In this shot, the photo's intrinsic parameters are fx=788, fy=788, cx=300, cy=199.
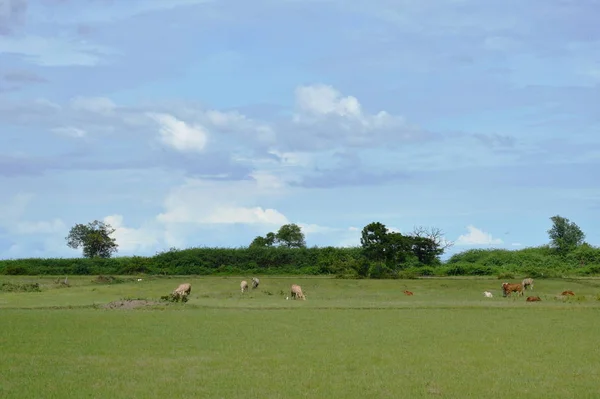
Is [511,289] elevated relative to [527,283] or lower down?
lower down

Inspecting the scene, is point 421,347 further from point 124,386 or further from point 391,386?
point 124,386

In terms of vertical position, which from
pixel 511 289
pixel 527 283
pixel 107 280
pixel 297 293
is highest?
pixel 107 280

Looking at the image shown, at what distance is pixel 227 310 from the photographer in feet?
120

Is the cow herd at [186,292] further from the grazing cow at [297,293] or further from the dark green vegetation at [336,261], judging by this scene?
the dark green vegetation at [336,261]

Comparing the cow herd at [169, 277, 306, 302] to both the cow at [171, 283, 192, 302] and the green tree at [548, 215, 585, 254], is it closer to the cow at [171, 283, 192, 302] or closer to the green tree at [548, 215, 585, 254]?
the cow at [171, 283, 192, 302]

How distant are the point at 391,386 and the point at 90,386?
628 cm

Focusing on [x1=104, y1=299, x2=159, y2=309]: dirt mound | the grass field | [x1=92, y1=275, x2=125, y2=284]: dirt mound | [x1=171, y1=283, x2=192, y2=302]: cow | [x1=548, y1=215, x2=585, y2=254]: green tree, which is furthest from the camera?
[x1=548, y1=215, x2=585, y2=254]: green tree

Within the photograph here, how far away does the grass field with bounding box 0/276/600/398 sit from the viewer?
16312 mm

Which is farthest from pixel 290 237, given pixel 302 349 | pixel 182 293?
pixel 302 349

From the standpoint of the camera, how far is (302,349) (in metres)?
22.1

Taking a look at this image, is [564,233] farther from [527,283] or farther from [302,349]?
[302,349]

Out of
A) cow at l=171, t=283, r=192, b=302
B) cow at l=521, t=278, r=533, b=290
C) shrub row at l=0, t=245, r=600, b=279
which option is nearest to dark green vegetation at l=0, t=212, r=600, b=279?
shrub row at l=0, t=245, r=600, b=279

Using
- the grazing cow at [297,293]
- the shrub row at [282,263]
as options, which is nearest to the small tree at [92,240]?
the shrub row at [282,263]

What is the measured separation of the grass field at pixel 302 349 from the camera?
53.5ft
